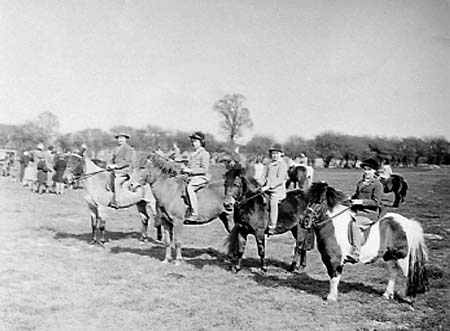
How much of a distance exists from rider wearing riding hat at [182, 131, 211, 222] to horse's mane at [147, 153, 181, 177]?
9cm

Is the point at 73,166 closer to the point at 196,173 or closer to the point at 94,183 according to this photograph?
the point at 94,183

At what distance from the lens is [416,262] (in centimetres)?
269

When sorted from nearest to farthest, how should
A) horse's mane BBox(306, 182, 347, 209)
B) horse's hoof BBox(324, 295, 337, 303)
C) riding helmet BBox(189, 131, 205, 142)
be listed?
horse's hoof BBox(324, 295, 337, 303) < horse's mane BBox(306, 182, 347, 209) < riding helmet BBox(189, 131, 205, 142)

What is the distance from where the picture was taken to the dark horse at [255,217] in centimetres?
327

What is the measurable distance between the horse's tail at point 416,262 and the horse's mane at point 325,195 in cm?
55

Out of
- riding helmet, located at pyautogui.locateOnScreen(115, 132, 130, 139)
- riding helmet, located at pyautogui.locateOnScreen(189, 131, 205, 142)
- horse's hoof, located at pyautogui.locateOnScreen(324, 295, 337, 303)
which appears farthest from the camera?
riding helmet, located at pyautogui.locateOnScreen(115, 132, 130, 139)

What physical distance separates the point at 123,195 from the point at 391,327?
3.03 m

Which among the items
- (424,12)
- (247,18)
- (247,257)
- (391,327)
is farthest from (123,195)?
(424,12)

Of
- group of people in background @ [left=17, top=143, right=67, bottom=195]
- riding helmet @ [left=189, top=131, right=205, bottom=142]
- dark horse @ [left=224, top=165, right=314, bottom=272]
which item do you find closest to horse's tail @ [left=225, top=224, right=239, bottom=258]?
dark horse @ [left=224, top=165, right=314, bottom=272]

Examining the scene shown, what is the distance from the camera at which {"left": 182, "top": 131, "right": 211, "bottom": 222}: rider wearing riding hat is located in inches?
139

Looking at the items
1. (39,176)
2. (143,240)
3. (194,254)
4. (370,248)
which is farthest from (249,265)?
(39,176)

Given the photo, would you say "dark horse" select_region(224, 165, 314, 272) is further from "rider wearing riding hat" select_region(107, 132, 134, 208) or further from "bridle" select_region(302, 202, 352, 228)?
"rider wearing riding hat" select_region(107, 132, 134, 208)

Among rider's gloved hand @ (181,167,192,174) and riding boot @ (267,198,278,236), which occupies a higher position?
rider's gloved hand @ (181,167,192,174)

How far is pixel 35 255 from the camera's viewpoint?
3105mm
